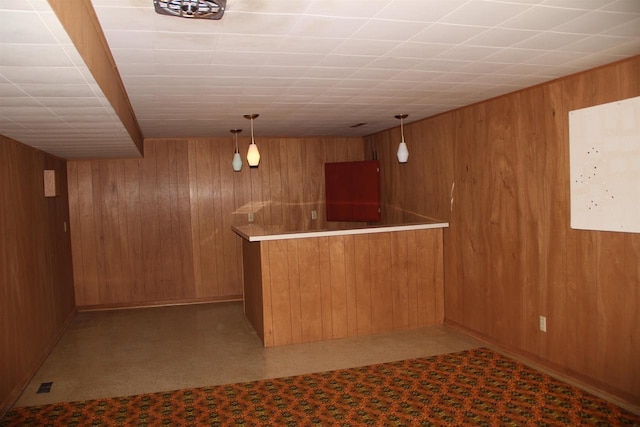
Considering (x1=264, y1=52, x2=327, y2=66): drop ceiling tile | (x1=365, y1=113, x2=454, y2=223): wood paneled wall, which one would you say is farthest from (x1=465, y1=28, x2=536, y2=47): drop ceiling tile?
(x1=365, y1=113, x2=454, y2=223): wood paneled wall

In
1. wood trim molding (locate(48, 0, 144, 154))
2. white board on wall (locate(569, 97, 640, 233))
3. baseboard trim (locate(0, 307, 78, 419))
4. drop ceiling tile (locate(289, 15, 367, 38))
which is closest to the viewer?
wood trim molding (locate(48, 0, 144, 154))

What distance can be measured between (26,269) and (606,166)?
444 cm

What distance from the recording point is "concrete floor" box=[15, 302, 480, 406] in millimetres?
3811

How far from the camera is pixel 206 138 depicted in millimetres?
6566

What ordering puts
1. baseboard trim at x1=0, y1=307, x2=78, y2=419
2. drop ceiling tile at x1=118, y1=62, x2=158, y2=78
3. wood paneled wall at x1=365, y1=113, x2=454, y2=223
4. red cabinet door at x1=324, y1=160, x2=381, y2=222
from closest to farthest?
drop ceiling tile at x1=118, y1=62, x2=158, y2=78 → baseboard trim at x1=0, y1=307, x2=78, y2=419 → wood paneled wall at x1=365, y1=113, x2=454, y2=223 → red cabinet door at x1=324, y1=160, x2=381, y2=222

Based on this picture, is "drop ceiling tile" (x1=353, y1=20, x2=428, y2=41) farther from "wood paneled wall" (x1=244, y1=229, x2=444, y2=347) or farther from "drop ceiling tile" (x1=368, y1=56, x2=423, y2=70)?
"wood paneled wall" (x1=244, y1=229, x2=444, y2=347)

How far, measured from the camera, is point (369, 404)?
10.7 feet

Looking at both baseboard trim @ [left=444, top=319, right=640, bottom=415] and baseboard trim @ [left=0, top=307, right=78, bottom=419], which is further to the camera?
baseboard trim @ [left=0, top=307, right=78, bottom=419]

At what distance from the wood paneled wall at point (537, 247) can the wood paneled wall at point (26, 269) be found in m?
3.82

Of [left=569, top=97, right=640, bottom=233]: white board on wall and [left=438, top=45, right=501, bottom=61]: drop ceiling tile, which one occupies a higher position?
[left=438, top=45, right=501, bottom=61]: drop ceiling tile

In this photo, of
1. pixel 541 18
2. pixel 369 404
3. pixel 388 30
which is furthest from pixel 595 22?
pixel 369 404

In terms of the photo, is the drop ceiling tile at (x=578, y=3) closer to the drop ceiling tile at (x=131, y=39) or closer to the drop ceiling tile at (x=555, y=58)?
the drop ceiling tile at (x=555, y=58)

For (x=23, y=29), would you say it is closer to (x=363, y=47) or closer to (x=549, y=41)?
(x=363, y=47)

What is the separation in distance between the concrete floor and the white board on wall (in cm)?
168
